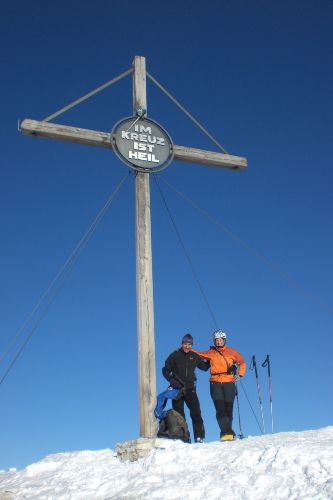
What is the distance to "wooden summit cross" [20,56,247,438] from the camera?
30.2 ft

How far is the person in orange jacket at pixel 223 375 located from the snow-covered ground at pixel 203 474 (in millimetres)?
1605

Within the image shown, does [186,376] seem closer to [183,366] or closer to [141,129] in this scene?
[183,366]

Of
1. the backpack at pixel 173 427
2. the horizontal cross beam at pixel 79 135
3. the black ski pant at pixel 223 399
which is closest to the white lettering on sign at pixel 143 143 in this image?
the horizontal cross beam at pixel 79 135

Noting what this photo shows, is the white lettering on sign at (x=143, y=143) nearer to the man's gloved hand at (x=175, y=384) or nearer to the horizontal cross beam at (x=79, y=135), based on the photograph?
→ the horizontal cross beam at (x=79, y=135)

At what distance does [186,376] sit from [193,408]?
529 millimetres

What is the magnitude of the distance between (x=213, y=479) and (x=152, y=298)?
3.86 m

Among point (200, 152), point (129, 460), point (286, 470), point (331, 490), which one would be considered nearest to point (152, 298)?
point (129, 460)

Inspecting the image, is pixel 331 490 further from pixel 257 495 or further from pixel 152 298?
pixel 152 298

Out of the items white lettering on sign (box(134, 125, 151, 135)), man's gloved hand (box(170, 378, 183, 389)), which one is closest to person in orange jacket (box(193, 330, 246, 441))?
man's gloved hand (box(170, 378, 183, 389))

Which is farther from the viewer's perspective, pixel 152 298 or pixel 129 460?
pixel 152 298

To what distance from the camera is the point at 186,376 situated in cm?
1001

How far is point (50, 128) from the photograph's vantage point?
10461 mm

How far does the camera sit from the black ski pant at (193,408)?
32.0ft

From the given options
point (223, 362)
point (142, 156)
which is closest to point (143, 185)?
point (142, 156)
